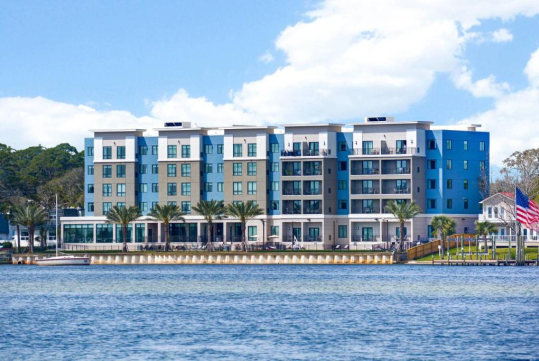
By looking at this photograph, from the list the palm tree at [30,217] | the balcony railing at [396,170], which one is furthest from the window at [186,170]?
the balcony railing at [396,170]

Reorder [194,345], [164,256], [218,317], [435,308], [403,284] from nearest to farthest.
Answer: [194,345] → [218,317] → [435,308] → [403,284] → [164,256]

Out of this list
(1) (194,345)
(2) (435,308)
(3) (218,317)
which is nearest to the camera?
(1) (194,345)

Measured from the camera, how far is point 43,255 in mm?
151250

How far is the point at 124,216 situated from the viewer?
15162cm

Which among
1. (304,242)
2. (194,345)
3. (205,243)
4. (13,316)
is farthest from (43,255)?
(194,345)

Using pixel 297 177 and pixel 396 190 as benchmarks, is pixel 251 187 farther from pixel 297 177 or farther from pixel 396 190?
pixel 396 190

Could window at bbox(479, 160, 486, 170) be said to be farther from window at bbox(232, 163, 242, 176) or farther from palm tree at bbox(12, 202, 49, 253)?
palm tree at bbox(12, 202, 49, 253)

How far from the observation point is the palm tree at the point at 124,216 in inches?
5974

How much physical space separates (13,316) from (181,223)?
8887 cm

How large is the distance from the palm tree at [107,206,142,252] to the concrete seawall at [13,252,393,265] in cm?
557

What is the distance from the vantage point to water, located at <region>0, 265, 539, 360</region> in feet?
172

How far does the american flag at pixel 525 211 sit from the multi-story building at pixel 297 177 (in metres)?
40.3

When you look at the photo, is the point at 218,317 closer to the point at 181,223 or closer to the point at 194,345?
the point at 194,345

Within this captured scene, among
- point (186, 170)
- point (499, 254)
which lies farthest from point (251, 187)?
point (499, 254)
